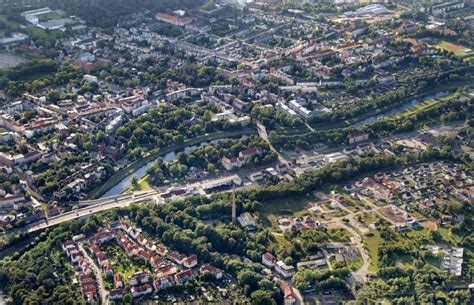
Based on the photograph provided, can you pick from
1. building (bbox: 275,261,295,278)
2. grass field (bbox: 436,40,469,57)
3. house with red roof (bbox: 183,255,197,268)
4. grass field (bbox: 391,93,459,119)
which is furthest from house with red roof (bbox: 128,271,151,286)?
grass field (bbox: 436,40,469,57)

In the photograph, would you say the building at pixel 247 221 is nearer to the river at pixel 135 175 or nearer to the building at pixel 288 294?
the building at pixel 288 294

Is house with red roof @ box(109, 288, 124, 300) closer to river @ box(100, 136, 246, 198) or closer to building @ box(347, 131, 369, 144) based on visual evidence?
river @ box(100, 136, 246, 198)

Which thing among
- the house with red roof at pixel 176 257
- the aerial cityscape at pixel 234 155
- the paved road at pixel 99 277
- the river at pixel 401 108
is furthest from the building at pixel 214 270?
the river at pixel 401 108

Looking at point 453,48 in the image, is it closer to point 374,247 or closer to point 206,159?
point 206,159

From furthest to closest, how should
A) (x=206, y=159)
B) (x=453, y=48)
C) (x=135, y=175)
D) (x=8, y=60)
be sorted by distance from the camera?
(x=453, y=48)
(x=8, y=60)
(x=206, y=159)
(x=135, y=175)

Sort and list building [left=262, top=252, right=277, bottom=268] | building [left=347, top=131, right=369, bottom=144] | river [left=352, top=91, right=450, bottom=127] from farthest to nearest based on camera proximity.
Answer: river [left=352, top=91, right=450, bottom=127], building [left=347, top=131, right=369, bottom=144], building [left=262, top=252, right=277, bottom=268]

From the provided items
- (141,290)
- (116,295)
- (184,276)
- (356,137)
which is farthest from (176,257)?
(356,137)
